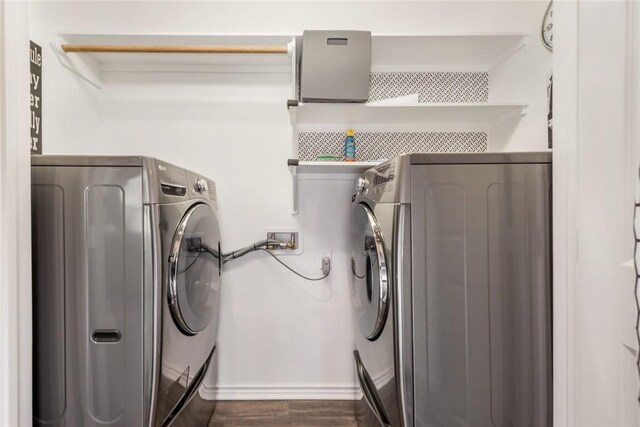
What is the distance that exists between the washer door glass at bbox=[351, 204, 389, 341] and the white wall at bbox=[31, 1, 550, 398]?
514mm

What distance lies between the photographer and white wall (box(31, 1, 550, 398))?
1.98 meters

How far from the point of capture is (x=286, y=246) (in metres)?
2.04

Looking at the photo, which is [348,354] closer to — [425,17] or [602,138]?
[602,138]

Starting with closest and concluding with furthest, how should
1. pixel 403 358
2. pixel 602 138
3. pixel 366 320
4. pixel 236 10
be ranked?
1. pixel 602 138
2. pixel 403 358
3. pixel 366 320
4. pixel 236 10

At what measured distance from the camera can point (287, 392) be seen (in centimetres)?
207

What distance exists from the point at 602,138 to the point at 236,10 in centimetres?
201

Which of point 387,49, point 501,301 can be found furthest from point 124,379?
point 387,49

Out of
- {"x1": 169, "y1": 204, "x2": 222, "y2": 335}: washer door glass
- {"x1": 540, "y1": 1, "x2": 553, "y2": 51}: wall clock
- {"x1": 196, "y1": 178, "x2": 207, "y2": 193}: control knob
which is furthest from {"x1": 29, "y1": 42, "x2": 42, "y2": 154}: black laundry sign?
{"x1": 540, "y1": 1, "x2": 553, "y2": 51}: wall clock

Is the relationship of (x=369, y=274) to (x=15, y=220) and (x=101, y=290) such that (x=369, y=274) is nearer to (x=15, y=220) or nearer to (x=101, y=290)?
(x=101, y=290)

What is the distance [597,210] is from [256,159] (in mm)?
1725

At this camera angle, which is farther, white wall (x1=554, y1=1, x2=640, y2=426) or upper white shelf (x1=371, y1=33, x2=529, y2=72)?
upper white shelf (x1=371, y1=33, x2=529, y2=72)

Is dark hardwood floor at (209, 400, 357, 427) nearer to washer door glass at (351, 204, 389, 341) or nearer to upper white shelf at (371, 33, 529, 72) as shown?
washer door glass at (351, 204, 389, 341)

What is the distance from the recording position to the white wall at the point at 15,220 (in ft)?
3.19

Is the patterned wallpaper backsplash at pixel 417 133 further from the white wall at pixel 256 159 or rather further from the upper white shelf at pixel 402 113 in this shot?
the white wall at pixel 256 159
